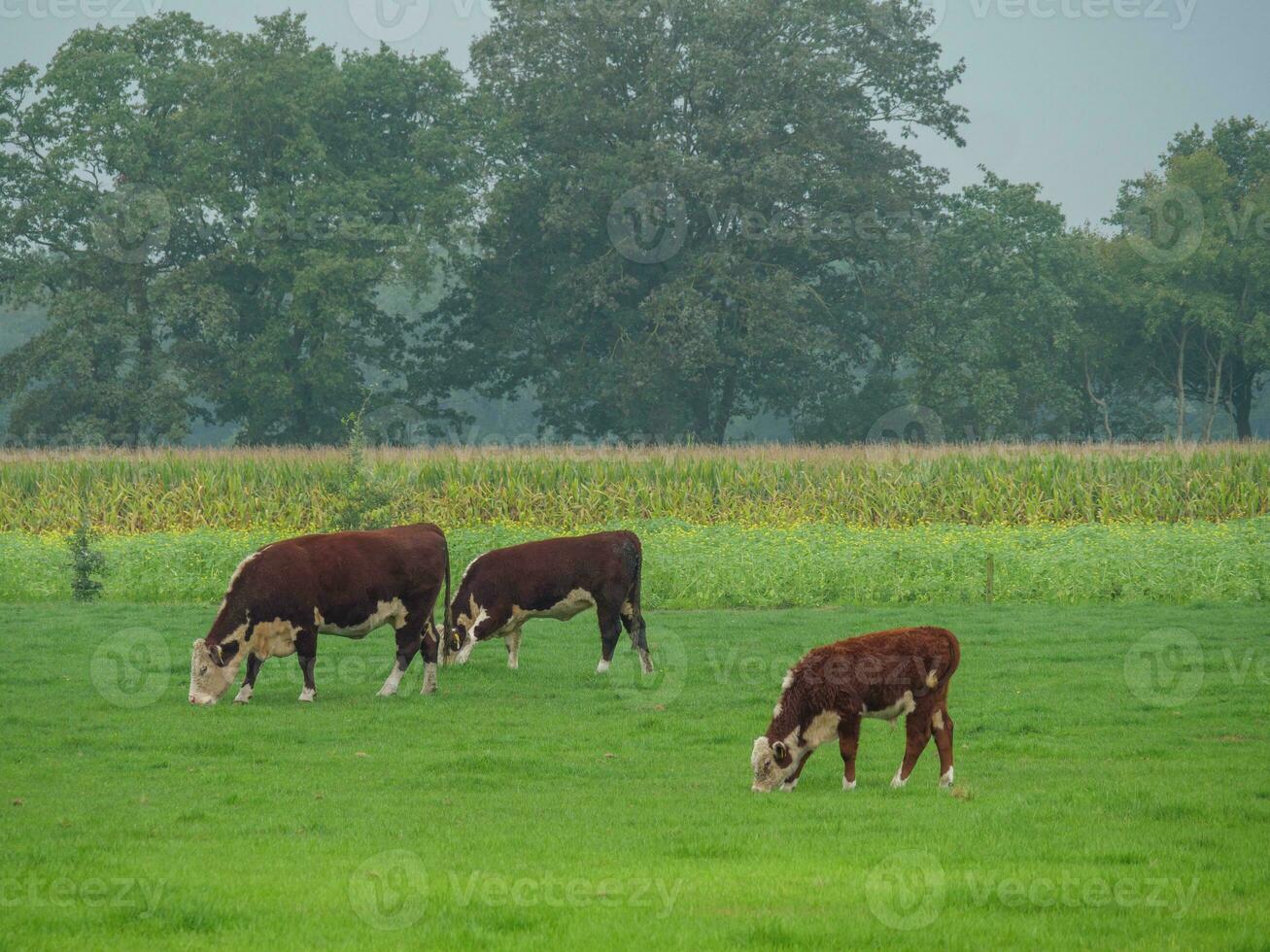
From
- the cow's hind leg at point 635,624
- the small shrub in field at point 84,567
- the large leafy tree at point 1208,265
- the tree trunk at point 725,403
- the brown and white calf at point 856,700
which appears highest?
the large leafy tree at point 1208,265

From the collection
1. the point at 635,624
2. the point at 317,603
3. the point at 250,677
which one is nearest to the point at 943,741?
the point at 635,624

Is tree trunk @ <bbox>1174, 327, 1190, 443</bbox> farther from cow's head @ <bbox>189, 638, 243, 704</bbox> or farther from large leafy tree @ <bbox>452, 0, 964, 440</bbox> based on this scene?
cow's head @ <bbox>189, 638, 243, 704</bbox>

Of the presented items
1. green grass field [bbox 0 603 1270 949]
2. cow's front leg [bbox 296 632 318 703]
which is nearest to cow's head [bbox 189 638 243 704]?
green grass field [bbox 0 603 1270 949]

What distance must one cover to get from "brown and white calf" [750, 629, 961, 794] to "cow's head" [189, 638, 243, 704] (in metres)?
6.88

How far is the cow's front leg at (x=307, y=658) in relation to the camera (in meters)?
16.1

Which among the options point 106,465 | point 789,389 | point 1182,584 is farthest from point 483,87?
point 1182,584

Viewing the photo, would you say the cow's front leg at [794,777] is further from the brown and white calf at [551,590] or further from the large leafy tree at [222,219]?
the large leafy tree at [222,219]

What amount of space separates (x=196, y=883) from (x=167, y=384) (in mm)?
50910

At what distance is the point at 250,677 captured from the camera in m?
16.1

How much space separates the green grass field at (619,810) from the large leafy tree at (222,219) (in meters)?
39.6

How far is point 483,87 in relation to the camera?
6525 centimetres

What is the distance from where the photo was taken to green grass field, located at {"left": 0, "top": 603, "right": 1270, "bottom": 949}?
757 cm

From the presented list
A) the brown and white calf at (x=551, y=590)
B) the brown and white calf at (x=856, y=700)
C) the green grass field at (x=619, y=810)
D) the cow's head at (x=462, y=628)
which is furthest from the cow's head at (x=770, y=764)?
the cow's head at (x=462, y=628)

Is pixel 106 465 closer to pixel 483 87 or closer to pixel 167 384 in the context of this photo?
pixel 167 384
